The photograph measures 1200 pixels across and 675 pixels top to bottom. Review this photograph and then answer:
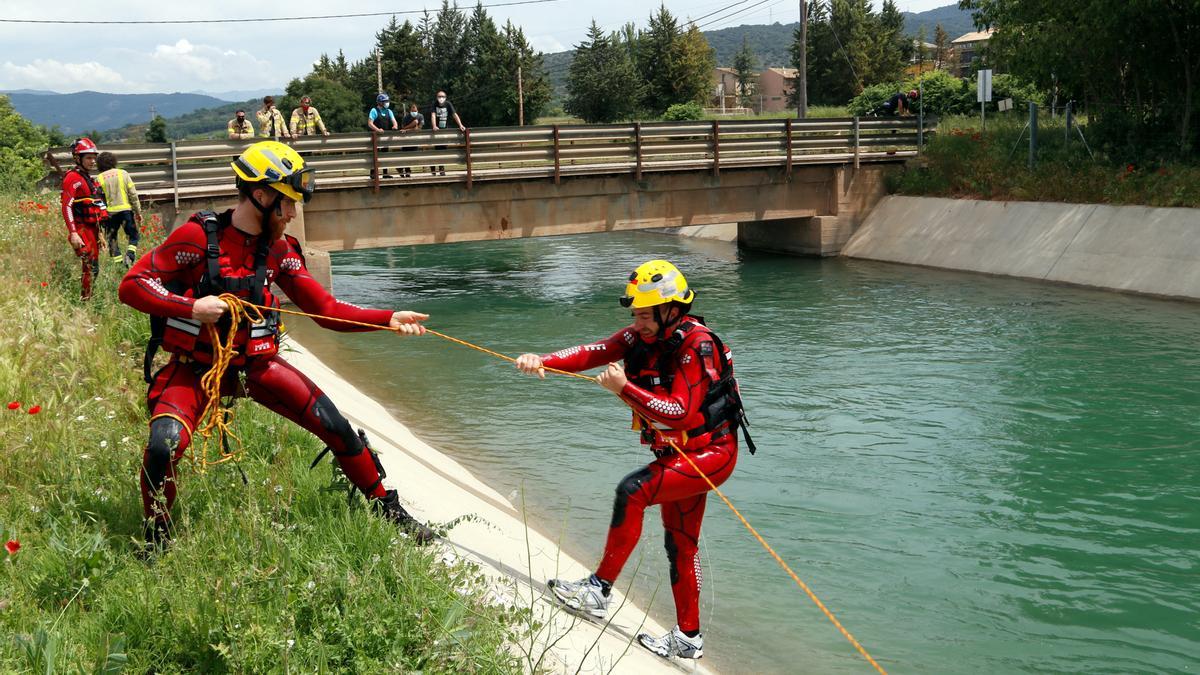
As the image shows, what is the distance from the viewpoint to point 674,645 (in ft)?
20.2

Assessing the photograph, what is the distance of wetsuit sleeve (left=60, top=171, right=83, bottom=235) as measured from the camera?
1329 centimetres

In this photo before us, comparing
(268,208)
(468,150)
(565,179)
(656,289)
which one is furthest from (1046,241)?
(268,208)

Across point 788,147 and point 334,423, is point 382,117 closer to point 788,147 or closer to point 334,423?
point 788,147

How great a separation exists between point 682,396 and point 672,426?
0.17 meters

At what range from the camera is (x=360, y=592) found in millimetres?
5078

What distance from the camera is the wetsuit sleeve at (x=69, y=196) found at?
523 inches

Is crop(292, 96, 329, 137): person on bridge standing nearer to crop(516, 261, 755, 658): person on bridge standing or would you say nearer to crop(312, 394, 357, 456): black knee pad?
crop(312, 394, 357, 456): black knee pad

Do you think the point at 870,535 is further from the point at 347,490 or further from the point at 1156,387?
the point at 1156,387

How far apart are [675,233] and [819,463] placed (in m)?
29.2

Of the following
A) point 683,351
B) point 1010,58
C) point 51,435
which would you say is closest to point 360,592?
point 683,351

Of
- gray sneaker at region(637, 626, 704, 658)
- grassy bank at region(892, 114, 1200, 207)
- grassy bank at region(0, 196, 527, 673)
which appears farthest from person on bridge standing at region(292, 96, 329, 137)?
gray sneaker at region(637, 626, 704, 658)

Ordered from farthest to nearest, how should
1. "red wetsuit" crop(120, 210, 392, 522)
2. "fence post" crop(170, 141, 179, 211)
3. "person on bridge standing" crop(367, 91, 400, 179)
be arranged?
"person on bridge standing" crop(367, 91, 400, 179) < "fence post" crop(170, 141, 179, 211) < "red wetsuit" crop(120, 210, 392, 522)

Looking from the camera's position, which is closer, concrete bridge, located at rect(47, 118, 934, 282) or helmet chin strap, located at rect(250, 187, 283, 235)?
helmet chin strap, located at rect(250, 187, 283, 235)

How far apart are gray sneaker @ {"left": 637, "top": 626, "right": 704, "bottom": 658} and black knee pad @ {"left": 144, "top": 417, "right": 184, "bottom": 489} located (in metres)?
2.65
